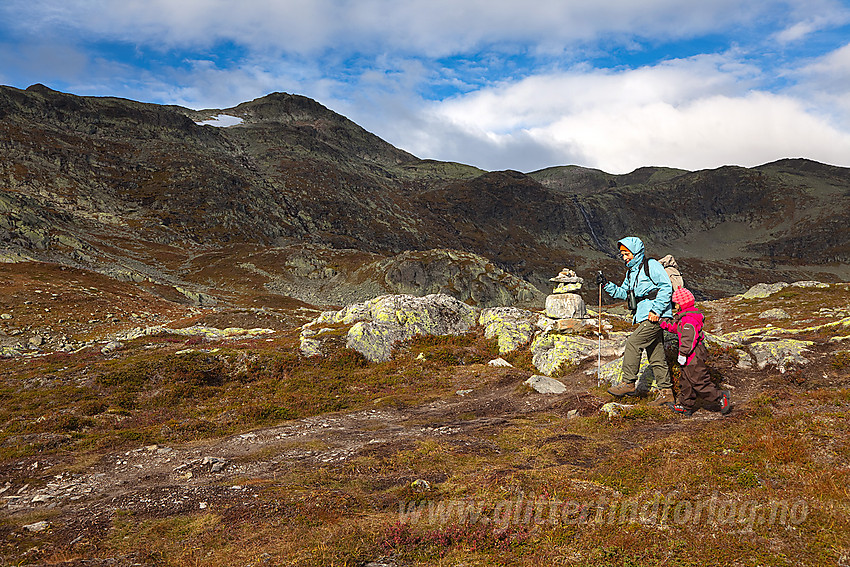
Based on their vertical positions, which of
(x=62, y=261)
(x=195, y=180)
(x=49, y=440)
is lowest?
(x=49, y=440)

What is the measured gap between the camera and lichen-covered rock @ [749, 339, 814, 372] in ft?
45.6

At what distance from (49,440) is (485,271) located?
305 feet

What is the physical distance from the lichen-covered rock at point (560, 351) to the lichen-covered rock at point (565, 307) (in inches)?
76.4

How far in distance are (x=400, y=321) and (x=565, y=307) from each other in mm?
10532

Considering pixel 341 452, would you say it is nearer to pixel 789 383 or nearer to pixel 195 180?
pixel 789 383

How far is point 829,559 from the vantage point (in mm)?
4609

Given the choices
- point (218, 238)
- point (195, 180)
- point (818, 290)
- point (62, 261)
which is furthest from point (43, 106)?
point (818, 290)

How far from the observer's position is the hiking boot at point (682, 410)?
1123cm

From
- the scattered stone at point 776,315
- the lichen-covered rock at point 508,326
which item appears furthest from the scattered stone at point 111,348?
the scattered stone at point 776,315

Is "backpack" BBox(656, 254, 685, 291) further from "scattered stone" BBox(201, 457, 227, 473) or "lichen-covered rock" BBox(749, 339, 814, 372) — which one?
"scattered stone" BBox(201, 457, 227, 473)

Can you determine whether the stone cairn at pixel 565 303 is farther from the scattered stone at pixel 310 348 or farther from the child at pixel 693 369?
the scattered stone at pixel 310 348

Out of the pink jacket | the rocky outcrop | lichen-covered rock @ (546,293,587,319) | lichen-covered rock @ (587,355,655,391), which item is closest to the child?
the pink jacket

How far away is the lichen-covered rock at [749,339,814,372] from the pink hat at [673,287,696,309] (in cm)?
551

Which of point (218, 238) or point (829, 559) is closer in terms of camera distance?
point (829, 559)
